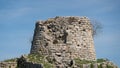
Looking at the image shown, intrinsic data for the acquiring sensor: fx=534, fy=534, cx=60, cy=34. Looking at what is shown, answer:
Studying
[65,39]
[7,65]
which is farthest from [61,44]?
[7,65]

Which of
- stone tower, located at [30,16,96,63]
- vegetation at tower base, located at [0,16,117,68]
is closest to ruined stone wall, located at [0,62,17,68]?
vegetation at tower base, located at [0,16,117,68]

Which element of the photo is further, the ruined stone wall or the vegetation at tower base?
the ruined stone wall

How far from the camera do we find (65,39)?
36.0m

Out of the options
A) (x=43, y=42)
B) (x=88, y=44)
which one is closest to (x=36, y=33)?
(x=43, y=42)

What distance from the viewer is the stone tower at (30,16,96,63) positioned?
3578 cm

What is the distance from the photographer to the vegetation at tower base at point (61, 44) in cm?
3547

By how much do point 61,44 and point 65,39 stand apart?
1.44 feet

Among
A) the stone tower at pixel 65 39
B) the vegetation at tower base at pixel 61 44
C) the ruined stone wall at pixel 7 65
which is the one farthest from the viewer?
the ruined stone wall at pixel 7 65

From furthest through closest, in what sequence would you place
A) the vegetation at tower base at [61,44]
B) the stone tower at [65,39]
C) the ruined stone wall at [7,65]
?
the ruined stone wall at [7,65]
the stone tower at [65,39]
the vegetation at tower base at [61,44]

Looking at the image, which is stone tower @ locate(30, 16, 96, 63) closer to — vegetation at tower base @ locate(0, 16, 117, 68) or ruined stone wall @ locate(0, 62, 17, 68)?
vegetation at tower base @ locate(0, 16, 117, 68)

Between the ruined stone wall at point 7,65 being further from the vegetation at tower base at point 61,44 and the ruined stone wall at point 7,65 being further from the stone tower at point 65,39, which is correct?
the stone tower at point 65,39

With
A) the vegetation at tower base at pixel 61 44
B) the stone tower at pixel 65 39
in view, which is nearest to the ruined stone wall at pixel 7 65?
the vegetation at tower base at pixel 61 44

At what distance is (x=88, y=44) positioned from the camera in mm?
36438

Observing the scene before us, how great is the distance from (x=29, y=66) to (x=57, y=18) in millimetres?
4059
